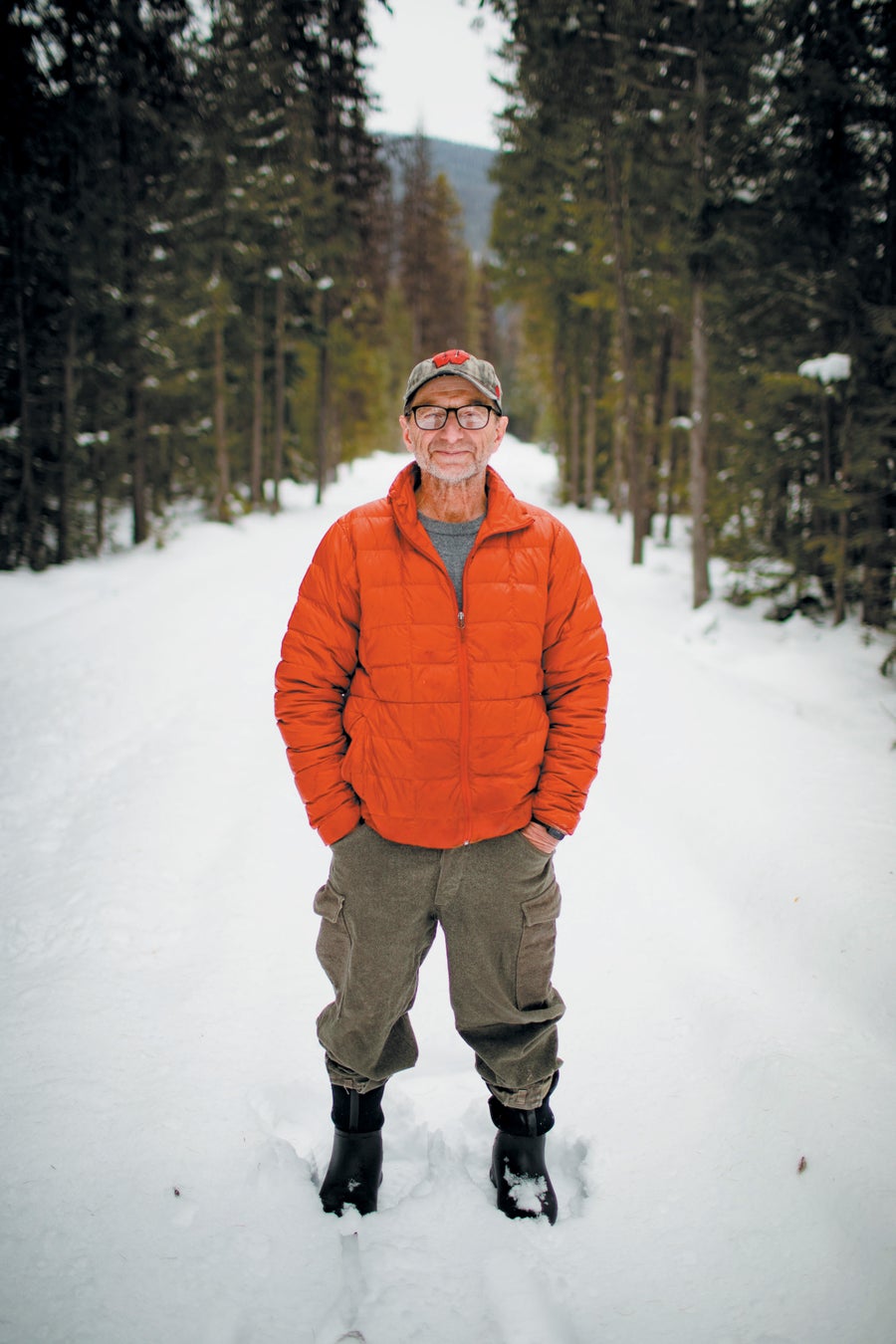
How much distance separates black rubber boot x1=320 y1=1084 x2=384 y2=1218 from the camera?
2.18m

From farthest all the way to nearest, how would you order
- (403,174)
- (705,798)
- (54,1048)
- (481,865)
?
(403,174) → (705,798) → (54,1048) → (481,865)

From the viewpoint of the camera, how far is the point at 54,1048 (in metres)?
2.71

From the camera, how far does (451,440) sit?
198 centimetres

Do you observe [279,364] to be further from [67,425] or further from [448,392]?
[448,392]

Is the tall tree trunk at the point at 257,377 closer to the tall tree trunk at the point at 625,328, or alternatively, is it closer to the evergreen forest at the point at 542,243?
the evergreen forest at the point at 542,243

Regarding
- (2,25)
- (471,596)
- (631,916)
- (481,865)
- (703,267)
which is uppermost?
(2,25)

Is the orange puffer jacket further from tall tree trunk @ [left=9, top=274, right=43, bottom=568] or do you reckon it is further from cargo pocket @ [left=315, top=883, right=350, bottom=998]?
tall tree trunk @ [left=9, top=274, right=43, bottom=568]

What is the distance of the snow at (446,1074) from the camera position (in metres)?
1.98

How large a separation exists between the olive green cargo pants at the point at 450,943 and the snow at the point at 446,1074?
1.66ft

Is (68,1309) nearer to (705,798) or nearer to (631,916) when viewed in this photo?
(631,916)

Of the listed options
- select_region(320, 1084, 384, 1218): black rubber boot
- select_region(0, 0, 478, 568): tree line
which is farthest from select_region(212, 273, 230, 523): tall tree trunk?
select_region(320, 1084, 384, 1218): black rubber boot

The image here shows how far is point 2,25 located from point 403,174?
28287mm

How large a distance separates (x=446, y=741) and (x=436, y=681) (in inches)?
7.4

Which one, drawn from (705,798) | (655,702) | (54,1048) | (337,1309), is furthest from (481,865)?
(655,702)
